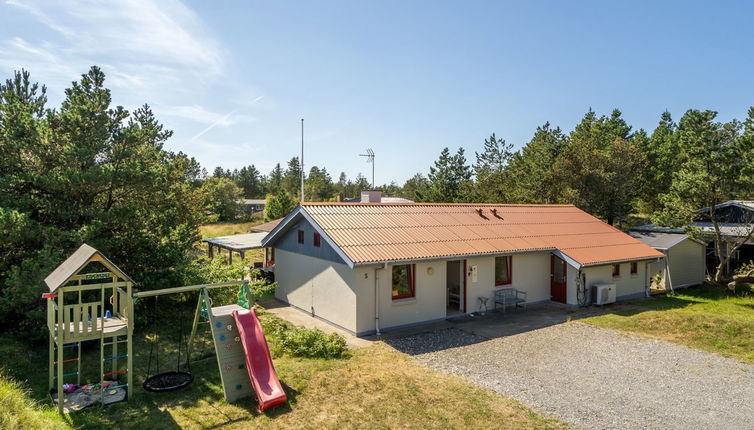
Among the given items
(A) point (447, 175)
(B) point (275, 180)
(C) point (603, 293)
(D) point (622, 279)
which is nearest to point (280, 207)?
(A) point (447, 175)

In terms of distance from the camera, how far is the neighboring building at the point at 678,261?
2095cm

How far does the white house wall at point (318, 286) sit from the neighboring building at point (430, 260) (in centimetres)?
4

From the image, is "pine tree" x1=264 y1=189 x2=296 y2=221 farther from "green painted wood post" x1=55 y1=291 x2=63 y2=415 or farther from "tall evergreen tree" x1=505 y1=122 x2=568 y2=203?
"green painted wood post" x1=55 y1=291 x2=63 y2=415

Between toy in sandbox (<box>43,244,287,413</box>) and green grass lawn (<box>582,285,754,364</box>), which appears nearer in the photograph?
toy in sandbox (<box>43,244,287,413</box>)

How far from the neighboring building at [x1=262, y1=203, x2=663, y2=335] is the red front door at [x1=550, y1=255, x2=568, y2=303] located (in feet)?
0.14

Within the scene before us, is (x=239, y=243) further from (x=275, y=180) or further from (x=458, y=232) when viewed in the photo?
(x=275, y=180)

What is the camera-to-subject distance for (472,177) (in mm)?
49062

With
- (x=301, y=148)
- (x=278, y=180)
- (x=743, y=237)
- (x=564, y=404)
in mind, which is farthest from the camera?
(x=278, y=180)

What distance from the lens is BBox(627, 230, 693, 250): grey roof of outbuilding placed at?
2100 cm

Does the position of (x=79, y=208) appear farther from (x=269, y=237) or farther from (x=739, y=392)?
(x=739, y=392)

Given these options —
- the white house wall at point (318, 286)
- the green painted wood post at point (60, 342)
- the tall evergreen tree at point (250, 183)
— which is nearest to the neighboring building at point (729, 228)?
the white house wall at point (318, 286)

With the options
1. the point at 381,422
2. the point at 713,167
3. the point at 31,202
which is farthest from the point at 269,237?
the point at 713,167

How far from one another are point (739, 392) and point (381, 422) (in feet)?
26.3

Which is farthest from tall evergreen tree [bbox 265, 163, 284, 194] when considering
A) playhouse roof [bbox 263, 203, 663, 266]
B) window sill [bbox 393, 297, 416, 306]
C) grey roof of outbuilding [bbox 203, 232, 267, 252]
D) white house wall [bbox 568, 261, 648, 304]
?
window sill [bbox 393, 297, 416, 306]
